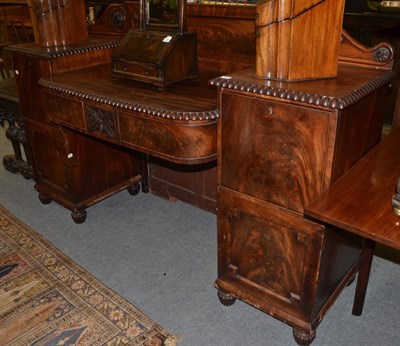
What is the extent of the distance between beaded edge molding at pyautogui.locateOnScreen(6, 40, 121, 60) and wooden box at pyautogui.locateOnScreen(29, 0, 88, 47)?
0.33ft

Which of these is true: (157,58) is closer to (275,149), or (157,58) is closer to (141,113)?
(141,113)

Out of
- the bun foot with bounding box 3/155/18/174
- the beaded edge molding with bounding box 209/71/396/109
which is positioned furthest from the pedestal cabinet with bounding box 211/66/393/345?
the bun foot with bounding box 3/155/18/174

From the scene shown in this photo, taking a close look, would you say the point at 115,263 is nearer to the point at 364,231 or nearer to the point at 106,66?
the point at 106,66

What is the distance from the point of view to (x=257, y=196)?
1.69m

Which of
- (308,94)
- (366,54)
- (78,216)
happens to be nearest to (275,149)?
(308,94)

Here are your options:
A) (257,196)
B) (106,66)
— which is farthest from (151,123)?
(106,66)

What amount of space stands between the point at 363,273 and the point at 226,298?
2.06 ft

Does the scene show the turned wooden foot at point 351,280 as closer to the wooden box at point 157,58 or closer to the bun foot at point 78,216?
the wooden box at point 157,58

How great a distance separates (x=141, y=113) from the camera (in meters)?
1.82

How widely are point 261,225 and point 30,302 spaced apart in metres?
1.23

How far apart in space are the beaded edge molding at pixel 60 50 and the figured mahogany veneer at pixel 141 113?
13cm

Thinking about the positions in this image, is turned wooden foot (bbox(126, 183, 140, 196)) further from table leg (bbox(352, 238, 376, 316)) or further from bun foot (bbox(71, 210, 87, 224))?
table leg (bbox(352, 238, 376, 316))

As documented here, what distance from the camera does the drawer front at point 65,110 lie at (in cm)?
216

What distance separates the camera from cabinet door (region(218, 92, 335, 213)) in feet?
4.71
